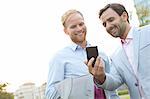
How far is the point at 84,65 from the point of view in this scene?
3.95 m

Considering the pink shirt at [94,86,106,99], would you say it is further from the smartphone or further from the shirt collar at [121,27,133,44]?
the shirt collar at [121,27,133,44]

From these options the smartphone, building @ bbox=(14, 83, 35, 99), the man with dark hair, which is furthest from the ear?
building @ bbox=(14, 83, 35, 99)

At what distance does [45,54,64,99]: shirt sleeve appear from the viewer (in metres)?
3.84

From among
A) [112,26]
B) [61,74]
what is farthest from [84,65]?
[112,26]

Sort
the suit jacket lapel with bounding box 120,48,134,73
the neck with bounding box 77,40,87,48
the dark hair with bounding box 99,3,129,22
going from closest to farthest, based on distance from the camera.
A: the suit jacket lapel with bounding box 120,48,134,73, the dark hair with bounding box 99,3,129,22, the neck with bounding box 77,40,87,48

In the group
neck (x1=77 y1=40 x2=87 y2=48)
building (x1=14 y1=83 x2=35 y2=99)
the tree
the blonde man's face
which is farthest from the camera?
building (x1=14 y1=83 x2=35 y2=99)

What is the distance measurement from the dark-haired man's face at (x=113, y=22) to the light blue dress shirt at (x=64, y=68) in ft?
1.44

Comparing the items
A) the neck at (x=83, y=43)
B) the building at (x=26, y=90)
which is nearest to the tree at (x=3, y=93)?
the neck at (x=83, y=43)

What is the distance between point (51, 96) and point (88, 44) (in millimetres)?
721

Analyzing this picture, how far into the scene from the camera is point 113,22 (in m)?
3.80

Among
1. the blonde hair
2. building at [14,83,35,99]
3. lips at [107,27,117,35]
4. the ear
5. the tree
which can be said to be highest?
the blonde hair

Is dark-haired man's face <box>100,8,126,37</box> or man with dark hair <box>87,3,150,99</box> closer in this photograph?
man with dark hair <box>87,3,150,99</box>

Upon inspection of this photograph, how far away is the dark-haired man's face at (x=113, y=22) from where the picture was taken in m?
3.79

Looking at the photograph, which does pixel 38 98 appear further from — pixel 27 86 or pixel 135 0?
pixel 27 86
